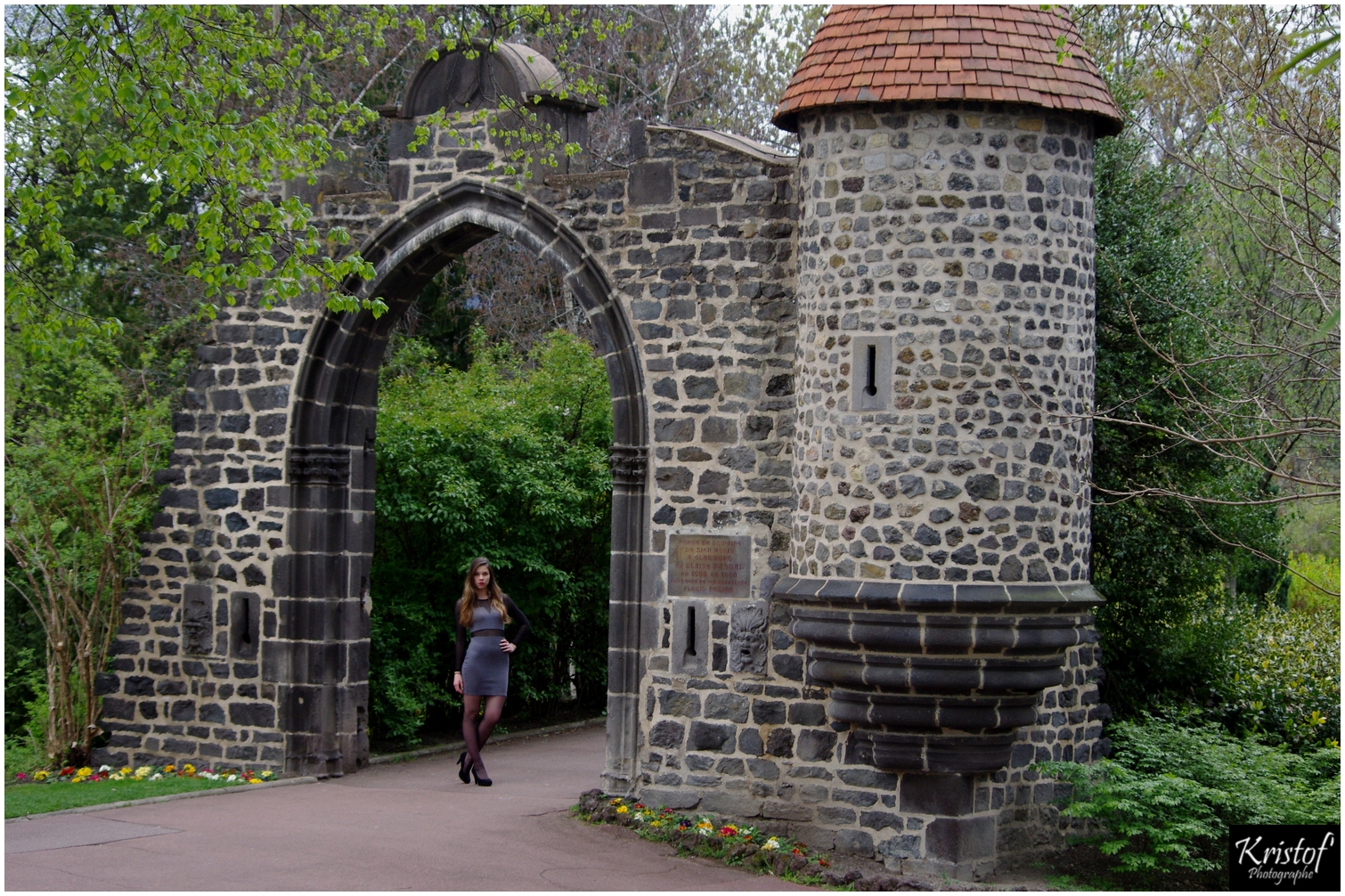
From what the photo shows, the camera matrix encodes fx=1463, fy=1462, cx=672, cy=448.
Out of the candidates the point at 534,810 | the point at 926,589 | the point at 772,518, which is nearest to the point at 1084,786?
the point at 926,589

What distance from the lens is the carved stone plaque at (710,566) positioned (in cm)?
905

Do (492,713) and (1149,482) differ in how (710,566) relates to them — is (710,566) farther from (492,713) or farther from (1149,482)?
(1149,482)

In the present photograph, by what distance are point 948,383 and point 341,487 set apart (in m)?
4.76

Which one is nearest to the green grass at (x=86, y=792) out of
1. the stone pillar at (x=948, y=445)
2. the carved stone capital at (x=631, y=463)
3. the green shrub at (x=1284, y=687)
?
the carved stone capital at (x=631, y=463)

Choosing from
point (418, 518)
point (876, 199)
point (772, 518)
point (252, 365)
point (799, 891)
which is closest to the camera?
point (799, 891)

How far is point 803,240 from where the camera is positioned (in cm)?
875

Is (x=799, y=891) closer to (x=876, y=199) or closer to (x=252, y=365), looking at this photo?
(x=876, y=199)

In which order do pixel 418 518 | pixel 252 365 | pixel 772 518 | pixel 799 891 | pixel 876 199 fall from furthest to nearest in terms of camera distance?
1. pixel 418 518
2. pixel 252 365
3. pixel 772 518
4. pixel 876 199
5. pixel 799 891

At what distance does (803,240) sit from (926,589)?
2.25 m

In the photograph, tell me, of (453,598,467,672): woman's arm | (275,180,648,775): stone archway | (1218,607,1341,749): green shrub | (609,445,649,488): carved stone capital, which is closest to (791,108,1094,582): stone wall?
(609,445,649,488): carved stone capital

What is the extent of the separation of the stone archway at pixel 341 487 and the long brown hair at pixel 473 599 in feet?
4.26

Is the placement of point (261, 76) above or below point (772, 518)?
above

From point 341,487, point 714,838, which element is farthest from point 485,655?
point 714,838

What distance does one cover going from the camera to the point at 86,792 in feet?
32.4
